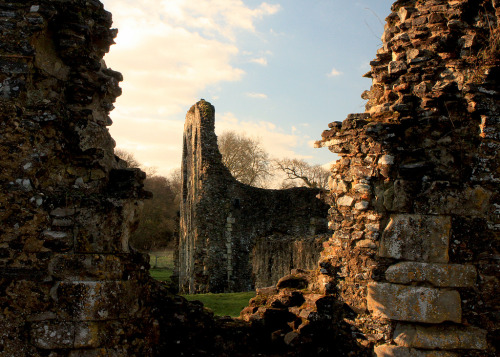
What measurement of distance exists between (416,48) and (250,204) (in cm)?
1300

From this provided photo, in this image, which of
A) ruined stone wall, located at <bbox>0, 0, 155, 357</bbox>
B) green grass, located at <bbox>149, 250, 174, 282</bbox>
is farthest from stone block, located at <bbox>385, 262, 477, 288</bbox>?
green grass, located at <bbox>149, 250, 174, 282</bbox>

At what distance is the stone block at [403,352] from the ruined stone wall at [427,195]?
12mm

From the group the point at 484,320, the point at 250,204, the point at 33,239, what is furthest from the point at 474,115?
the point at 250,204

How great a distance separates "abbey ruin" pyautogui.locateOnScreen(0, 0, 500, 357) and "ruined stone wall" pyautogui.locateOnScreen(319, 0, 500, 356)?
14 mm

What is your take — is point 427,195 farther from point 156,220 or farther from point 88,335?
point 156,220

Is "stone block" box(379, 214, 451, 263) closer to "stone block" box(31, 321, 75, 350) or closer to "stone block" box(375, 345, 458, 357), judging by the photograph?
"stone block" box(375, 345, 458, 357)

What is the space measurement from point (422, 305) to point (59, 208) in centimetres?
348

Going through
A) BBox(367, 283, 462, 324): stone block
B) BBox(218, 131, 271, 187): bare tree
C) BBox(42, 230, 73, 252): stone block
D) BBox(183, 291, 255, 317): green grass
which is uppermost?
BBox(218, 131, 271, 187): bare tree

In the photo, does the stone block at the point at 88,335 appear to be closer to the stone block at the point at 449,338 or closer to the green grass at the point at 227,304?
the stone block at the point at 449,338

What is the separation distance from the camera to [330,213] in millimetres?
5473

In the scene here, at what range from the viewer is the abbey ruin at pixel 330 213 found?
393cm

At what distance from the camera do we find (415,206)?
4.80 meters

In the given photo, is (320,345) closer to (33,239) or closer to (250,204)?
(33,239)

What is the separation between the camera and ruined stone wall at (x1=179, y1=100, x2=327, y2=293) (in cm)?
1627
